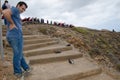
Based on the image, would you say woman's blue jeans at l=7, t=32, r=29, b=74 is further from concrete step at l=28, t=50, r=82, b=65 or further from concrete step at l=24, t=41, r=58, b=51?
concrete step at l=24, t=41, r=58, b=51

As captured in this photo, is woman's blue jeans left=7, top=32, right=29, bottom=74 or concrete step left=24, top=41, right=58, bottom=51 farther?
concrete step left=24, top=41, right=58, bottom=51

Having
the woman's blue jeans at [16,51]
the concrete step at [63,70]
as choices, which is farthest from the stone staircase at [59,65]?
the woman's blue jeans at [16,51]

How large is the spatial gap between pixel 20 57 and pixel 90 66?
2.45 metres

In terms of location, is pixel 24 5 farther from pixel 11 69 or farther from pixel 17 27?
pixel 11 69

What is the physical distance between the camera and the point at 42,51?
29.5 feet

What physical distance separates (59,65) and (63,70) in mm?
573

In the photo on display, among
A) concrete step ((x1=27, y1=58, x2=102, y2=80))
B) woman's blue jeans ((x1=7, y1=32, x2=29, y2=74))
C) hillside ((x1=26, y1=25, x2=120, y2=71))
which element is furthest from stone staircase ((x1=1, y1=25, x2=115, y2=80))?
hillside ((x1=26, y1=25, x2=120, y2=71))

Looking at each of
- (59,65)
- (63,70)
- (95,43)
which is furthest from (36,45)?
(95,43)

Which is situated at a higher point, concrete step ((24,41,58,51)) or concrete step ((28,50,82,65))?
concrete step ((24,41,58,51))

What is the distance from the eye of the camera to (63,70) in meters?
7.40

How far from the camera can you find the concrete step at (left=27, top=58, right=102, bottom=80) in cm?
674

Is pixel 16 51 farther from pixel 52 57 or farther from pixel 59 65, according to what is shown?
pixel 52 57

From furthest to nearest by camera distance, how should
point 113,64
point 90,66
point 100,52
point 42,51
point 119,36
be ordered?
point 119,36, point 100,52, point 113,64, point 42,51, point 90,66

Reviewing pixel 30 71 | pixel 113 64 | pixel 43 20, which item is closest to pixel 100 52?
pixel 113 64
